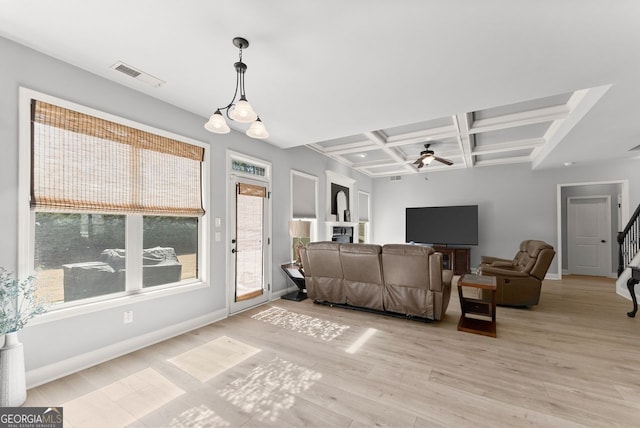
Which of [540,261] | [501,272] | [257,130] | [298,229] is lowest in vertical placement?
[501,272]

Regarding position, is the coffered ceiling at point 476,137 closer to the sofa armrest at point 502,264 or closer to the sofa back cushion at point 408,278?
the sofa back cushion at point 408,278

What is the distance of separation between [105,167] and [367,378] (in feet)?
10.2

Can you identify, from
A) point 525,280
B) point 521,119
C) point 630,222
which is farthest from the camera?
point 630,222

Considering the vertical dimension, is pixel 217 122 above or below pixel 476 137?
below

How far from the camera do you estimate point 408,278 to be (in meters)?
3.54

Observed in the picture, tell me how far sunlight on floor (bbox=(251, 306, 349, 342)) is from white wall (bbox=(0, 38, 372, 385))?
26.6 inches

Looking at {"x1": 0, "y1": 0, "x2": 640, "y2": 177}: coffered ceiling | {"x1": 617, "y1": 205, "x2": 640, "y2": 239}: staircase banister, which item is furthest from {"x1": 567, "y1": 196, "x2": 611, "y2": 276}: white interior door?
{"x1": 0, "y1": 0, "x2": 640, "y2": 177}: coffered ceiling

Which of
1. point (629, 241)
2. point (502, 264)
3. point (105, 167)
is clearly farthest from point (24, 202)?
point (629, 241)

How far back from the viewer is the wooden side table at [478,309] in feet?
10.6

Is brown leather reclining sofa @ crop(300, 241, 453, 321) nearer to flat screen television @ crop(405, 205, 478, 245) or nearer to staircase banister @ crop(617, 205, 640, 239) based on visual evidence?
flat screen television @ crop(405, 205, 478, 245)

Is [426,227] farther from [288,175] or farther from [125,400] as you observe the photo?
[125,400]

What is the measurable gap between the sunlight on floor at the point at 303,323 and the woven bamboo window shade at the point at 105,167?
170cm

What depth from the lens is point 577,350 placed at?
9.20 feet

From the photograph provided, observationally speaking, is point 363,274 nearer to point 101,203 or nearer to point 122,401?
point 122,401
